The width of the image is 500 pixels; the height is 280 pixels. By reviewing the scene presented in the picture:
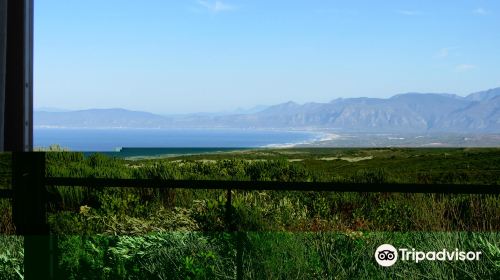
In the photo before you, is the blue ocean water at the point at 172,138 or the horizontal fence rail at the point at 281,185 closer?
the blue ocean water at the point at 172,138

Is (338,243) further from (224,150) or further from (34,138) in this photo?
(34,138)

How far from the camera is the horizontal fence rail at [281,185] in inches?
137

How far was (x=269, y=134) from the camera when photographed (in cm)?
295

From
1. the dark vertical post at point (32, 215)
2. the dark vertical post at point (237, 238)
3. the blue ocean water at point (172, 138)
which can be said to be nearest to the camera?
the blue ocean water at point (172, 138)

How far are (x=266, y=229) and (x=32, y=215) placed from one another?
4.36 ft

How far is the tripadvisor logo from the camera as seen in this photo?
3885 millimetres

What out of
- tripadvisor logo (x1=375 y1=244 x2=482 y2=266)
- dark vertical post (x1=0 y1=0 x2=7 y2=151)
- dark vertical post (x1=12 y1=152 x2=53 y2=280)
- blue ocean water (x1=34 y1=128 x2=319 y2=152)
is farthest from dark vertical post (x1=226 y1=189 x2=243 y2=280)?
dark vertical post (x1=0 y1=0 x2=7 y2=151)

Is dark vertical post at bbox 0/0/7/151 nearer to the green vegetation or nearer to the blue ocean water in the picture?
the blue ocean water

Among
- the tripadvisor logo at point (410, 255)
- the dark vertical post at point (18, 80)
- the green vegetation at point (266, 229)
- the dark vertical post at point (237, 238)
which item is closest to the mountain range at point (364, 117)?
the dark vertical post at point (18, 80)

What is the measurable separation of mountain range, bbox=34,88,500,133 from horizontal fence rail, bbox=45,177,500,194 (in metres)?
0.56

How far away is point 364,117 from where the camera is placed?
2971 mm

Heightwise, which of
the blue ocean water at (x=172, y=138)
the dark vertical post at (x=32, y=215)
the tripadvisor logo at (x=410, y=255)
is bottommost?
the tripadvisor logo at (x=410, y=255)

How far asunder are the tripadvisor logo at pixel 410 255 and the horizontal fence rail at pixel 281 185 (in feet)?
1.64

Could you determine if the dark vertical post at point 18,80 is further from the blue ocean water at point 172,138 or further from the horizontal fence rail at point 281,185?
the horizontal fence rail at point 281,185
